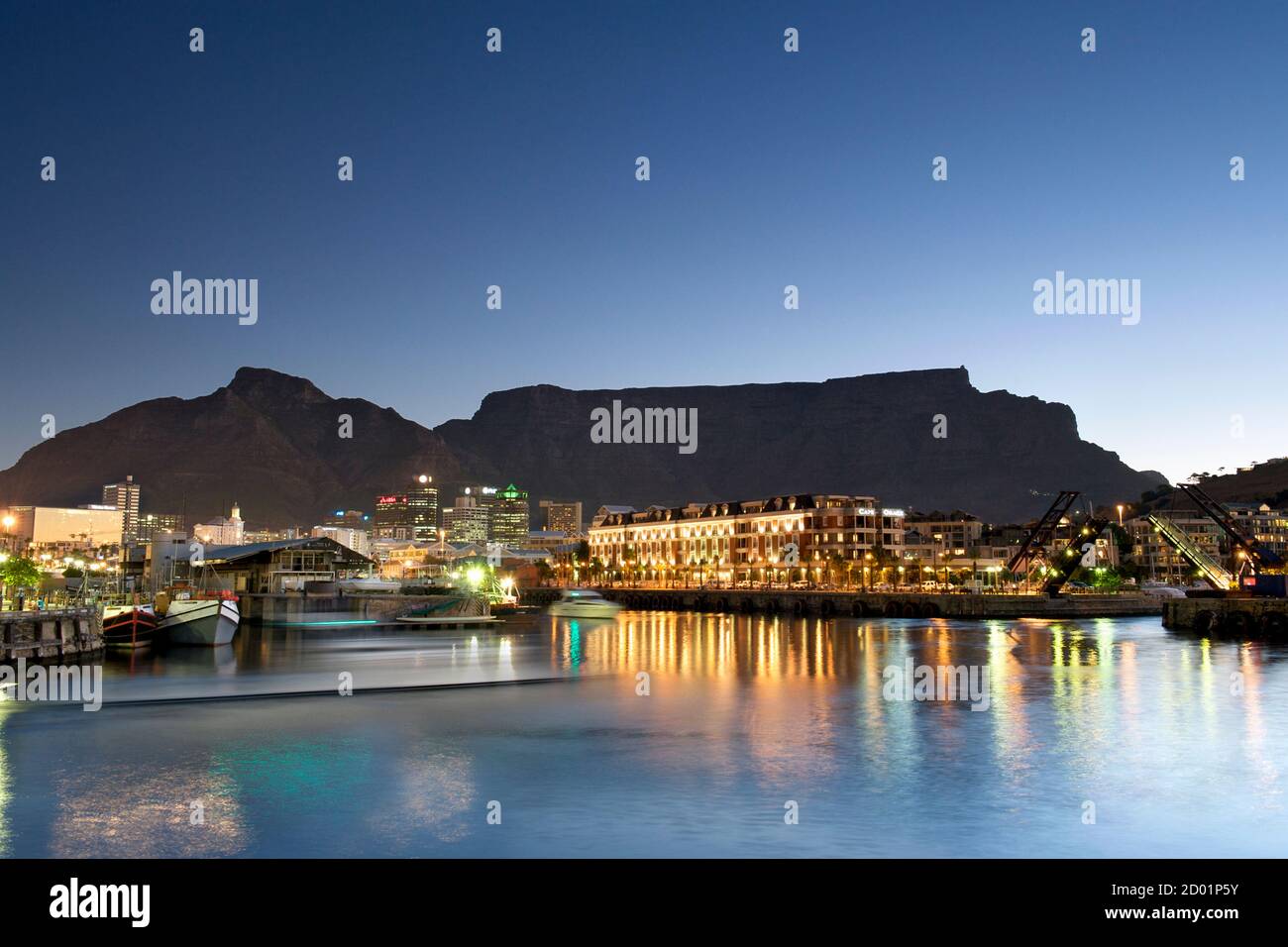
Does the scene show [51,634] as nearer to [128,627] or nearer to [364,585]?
[128,627]

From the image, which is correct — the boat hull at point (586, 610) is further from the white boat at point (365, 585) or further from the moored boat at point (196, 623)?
the moored boat at point (196, 623)

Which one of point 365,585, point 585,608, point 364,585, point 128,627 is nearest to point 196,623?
point 128,627

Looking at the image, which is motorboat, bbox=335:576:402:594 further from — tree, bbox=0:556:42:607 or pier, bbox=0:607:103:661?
pier, bbox=0:607:103:661

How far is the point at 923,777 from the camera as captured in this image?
83.3ft

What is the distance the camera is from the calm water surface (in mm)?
19750

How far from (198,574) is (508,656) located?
113 metres

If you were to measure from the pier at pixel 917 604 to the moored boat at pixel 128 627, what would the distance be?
76677mm

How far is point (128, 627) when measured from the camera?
7194 cm
